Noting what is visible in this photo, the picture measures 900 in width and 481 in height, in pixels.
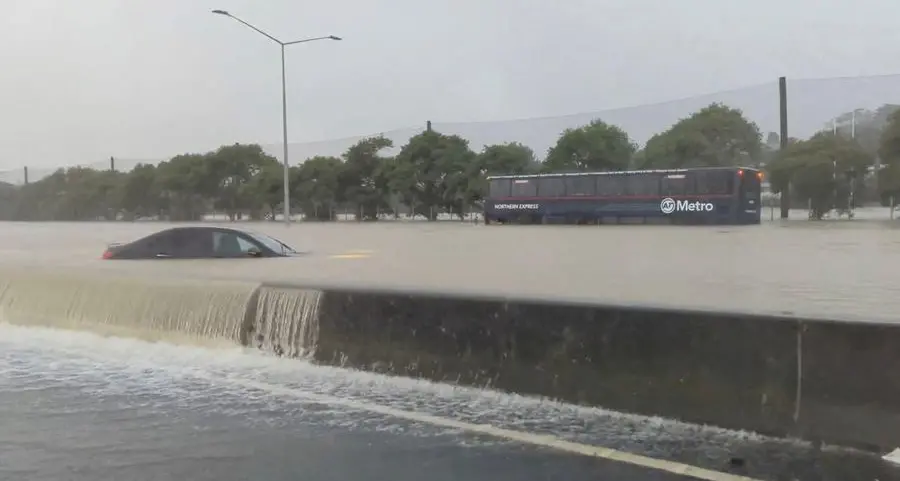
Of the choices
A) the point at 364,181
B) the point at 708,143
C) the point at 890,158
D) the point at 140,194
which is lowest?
the point at 140,194

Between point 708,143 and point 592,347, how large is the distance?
41.7 meters

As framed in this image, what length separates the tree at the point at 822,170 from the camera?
39656 mm

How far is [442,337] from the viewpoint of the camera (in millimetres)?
7926

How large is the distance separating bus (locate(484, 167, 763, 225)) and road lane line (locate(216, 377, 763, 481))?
3226 centimetres

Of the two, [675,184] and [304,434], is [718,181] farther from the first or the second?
[304,434]

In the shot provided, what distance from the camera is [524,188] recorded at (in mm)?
43688

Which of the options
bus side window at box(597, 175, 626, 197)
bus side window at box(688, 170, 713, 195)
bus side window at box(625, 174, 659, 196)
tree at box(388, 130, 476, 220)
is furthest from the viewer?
tree at box(388, 130, 476, 220)

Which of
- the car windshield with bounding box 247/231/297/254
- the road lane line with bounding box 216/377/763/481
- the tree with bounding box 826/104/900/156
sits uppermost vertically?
the tree with bounding box 826/104/900/156

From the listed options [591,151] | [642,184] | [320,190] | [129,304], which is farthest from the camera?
[320,190]

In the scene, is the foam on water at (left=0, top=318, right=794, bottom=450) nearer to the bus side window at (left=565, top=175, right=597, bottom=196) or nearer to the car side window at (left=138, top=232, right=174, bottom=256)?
the car side window at (left=138, top=232, right=174, bottom=256)

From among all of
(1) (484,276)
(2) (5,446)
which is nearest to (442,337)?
(2) (5,446)

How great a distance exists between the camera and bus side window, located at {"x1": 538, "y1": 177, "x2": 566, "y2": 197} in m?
42.3

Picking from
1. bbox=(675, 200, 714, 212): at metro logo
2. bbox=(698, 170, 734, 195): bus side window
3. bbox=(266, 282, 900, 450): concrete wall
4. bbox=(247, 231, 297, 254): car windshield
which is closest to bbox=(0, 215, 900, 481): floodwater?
bbox=(266, 282, 900, 450): concrete wall

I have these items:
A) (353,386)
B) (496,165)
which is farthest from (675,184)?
(353,386)
